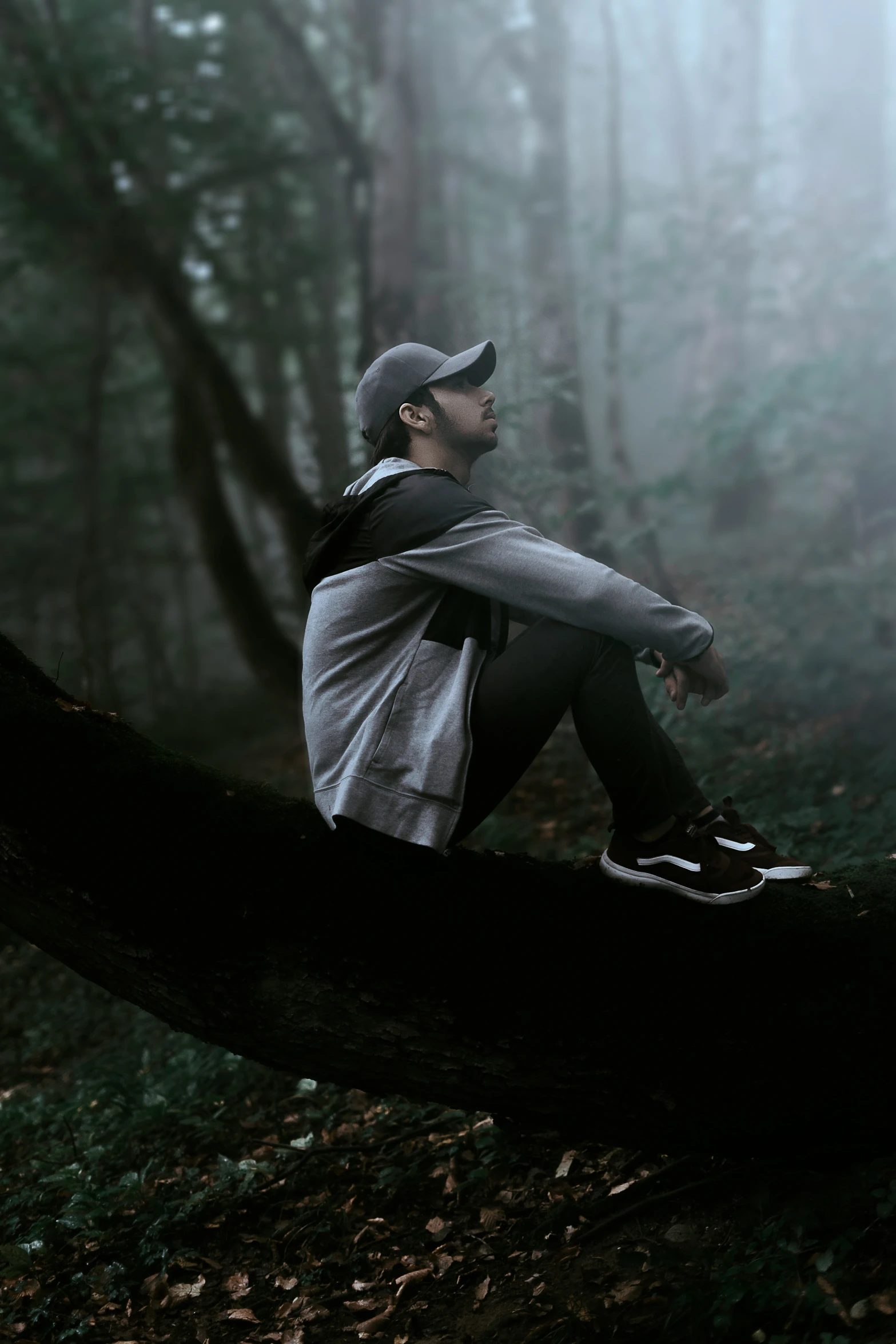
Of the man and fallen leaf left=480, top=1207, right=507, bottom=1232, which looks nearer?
the man

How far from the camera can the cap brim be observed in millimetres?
2826

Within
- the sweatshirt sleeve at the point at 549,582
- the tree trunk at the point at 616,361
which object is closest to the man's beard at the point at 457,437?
the sweatshirt sleeve at the point at 549,582

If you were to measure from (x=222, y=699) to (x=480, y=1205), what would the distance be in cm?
1434

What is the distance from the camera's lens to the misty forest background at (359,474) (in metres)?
3.03

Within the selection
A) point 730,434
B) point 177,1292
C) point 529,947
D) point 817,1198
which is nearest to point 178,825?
point 529,947

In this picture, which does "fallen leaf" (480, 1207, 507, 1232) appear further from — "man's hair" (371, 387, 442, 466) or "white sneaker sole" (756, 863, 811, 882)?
"man's hair" (371, 387, 442, 466)

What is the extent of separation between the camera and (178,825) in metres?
2.59

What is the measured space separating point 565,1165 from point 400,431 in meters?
2.46

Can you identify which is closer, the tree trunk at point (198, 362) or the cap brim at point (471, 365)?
the cap brim at point (471, 365)

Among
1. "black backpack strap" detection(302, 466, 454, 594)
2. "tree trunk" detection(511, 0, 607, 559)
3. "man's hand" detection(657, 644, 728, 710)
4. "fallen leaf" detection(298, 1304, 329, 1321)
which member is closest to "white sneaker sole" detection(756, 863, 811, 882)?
"man's hand" detection(657, 644, 728, 710)

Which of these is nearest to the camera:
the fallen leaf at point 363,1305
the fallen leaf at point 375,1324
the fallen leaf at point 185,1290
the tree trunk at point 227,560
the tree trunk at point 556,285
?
the fallen leaf at point 375,1324

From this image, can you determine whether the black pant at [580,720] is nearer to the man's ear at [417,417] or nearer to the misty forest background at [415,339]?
the man's ear at [417,417]

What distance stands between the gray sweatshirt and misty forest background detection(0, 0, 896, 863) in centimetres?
237

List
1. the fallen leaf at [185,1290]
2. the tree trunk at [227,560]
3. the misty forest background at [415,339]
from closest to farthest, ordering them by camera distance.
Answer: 1. the fallen leaf at [185,1290]
2. the misty forest background at [415,339]
3. the tree trunk at [227,560]
